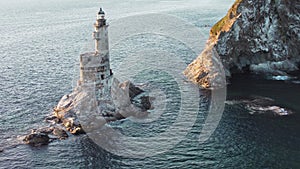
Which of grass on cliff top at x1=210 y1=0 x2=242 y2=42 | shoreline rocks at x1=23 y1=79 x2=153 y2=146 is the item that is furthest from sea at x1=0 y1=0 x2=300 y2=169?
grass on cliff top at x1=210 y1=0 x2=242 y2=42

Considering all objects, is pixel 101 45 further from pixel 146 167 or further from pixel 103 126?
pixel 146 167

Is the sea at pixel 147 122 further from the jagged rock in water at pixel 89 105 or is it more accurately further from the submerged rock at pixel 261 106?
the jagged rock in water at pixel 89 105

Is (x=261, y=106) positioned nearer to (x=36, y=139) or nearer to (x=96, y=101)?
(x=96, y=101)

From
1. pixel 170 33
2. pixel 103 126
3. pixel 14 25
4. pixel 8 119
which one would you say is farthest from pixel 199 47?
pixel 14 25

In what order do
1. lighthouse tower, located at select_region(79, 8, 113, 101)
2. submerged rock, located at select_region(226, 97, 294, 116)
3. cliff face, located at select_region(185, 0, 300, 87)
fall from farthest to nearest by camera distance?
cliff face, located at select_region(185, 0, 300, 87), lighthouse tower, located at select_region(79, 8, 113, 101), submerged rock, located at select_region(226, 97, 294, 116)

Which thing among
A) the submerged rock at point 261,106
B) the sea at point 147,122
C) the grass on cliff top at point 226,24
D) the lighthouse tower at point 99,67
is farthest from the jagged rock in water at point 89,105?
the grass on cliff top at point 226,24

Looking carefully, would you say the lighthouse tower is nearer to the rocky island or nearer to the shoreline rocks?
the rocky island

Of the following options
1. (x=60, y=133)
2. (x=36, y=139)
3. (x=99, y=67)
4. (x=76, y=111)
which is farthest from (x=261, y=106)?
(x=36, y=139)
